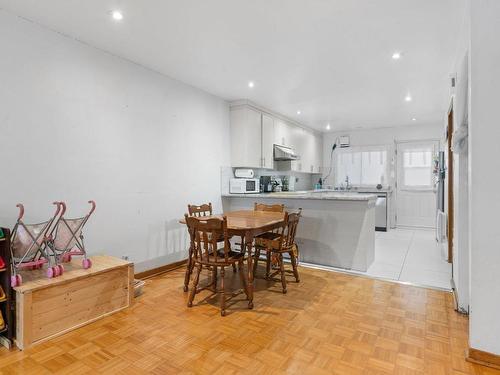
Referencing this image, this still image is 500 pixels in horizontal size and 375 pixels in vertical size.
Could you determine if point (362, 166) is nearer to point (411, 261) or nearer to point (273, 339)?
point (411, 261)

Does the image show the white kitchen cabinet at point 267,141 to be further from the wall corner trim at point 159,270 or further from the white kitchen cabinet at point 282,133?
the wall corner trim at point 159,270

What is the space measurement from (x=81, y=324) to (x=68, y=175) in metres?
1.31

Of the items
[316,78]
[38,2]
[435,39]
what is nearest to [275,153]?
[316,78]

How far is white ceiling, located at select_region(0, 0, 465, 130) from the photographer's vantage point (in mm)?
2328

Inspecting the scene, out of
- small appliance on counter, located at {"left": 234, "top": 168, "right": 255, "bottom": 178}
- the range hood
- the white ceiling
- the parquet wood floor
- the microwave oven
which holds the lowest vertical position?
the parquet wood floor

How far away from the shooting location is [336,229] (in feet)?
12.5

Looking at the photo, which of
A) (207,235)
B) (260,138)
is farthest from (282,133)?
(207,235)

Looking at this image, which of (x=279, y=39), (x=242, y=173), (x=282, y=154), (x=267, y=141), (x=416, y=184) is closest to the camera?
(x=279, y=39)

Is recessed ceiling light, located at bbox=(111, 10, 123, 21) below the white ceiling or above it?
above

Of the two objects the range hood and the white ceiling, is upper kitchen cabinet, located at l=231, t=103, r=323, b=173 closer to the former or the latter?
the range hood

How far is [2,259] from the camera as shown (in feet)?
6.68

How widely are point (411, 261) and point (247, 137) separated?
9.68 ft

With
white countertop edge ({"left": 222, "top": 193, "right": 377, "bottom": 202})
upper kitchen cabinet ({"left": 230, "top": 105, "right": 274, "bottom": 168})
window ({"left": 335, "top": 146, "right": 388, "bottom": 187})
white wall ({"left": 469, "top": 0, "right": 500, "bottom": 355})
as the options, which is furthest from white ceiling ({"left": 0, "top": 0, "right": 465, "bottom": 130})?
window ({"left": 335, "top": 146, "right": 388, "bottom": 187})

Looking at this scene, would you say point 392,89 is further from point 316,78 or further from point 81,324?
point 81,324
